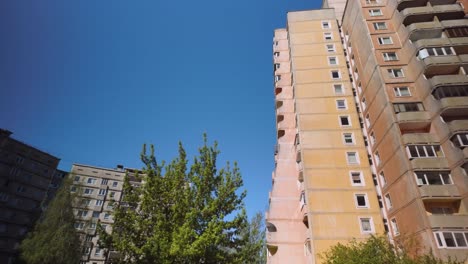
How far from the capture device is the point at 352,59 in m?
38.5

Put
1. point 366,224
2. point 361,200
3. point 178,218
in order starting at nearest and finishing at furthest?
point 178,218 < point 366,224 < point 361,200

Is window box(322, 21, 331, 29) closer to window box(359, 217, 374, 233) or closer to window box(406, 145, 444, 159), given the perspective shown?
window box(406, 145, 444, 159)

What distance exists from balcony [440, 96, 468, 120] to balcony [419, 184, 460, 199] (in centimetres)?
690

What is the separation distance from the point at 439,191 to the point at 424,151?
4110mm

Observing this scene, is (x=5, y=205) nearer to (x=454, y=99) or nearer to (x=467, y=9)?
(x=454, y=99)

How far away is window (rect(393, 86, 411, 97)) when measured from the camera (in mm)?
27969

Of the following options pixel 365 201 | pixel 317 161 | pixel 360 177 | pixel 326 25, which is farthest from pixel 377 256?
pixel 326 25

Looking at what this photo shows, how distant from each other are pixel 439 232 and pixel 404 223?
10.5ft

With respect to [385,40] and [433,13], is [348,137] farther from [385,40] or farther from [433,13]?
[433,13]

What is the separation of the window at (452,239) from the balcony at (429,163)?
5544 millimetres

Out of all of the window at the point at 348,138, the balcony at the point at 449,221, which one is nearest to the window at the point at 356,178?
the window at the point at 348,138

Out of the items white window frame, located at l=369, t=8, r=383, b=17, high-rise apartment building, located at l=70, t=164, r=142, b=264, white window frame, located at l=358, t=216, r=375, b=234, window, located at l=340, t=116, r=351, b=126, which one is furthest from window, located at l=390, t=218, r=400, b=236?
high-rise apartment building, located at l=70, t=164, r=142, b=264

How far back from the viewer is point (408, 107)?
26891 millimetres

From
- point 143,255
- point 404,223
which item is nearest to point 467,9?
point 404,223
